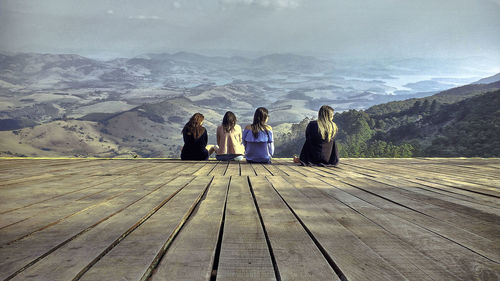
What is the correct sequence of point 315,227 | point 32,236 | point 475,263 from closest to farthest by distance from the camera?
point 475,263 < point 32,236 < point 315,227

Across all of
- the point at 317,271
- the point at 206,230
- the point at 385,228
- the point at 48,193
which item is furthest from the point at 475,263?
the point at 48,193

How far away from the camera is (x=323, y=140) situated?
19.0 ft

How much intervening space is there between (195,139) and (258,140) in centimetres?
131

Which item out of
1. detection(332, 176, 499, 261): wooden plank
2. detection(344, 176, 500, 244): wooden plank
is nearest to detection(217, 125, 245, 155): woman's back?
detection(344, 176, 500, 244): wooden plank

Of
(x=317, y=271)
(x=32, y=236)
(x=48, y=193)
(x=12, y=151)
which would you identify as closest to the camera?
(x=317, y=271)

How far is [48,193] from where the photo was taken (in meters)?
2.81

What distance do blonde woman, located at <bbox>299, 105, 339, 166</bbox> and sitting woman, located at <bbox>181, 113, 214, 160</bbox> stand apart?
79.2 inches

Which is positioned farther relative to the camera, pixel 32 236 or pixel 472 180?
pixel 472 180

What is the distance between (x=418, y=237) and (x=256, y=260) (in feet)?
2.93

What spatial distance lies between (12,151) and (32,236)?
130645 mm

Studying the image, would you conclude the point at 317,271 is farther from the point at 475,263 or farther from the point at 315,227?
the point at 475,263

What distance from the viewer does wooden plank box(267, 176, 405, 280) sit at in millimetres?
1222

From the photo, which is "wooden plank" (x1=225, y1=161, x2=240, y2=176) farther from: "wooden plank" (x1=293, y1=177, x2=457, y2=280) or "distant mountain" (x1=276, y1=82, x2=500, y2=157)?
"distant mountain" (x1=276, y1=82, x2=500, y2=157)

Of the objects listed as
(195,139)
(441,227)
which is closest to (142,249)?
(441,227)
